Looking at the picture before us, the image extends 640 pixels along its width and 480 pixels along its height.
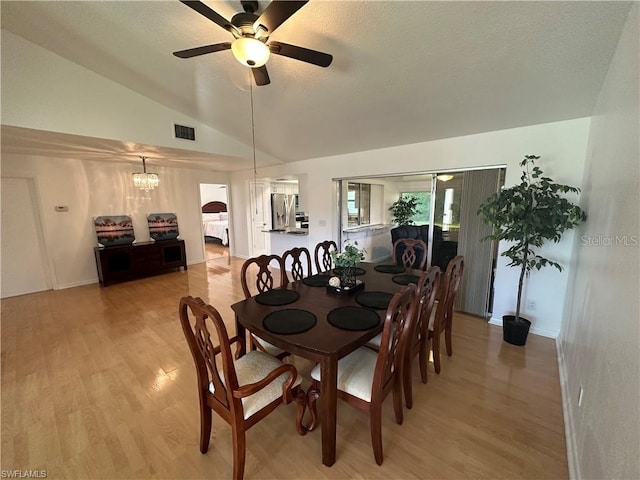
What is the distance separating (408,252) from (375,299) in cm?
149

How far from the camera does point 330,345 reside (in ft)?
4.73

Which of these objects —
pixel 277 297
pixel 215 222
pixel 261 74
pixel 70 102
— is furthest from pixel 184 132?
pixel 215 222

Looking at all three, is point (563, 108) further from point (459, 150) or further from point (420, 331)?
point (420, 331)

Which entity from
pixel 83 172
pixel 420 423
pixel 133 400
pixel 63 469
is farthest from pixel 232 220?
pixel 420 423

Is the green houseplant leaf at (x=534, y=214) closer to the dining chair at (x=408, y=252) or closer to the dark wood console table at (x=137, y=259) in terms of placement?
the dining chair at (x=408, y=252)

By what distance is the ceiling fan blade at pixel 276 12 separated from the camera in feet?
4.36

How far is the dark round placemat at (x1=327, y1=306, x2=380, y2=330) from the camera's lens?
1635mm

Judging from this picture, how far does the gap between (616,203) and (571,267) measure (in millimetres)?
1662

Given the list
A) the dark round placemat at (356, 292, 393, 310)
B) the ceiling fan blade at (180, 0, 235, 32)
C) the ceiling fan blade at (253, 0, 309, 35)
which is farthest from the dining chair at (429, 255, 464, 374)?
the ceiling fan blade at (180, 0, 235, 32)

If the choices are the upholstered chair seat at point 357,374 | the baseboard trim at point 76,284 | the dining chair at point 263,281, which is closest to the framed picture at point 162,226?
the baseboard trim at point 76,284

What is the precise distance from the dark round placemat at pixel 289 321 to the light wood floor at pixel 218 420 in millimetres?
754

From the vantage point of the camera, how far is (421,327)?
2016 millimetres

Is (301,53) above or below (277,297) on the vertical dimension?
above

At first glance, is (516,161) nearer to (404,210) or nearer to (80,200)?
(404,210)
